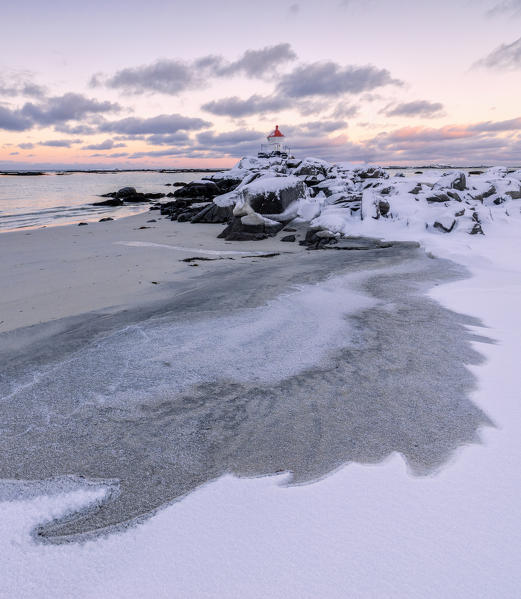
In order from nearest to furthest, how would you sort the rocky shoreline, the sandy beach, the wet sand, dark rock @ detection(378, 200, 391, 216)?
the wet sand
the sandy beach
the rocky shoreline
dark rock @ detection(378, 200, 391, 216)

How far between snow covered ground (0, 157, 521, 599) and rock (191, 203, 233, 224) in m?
14.5

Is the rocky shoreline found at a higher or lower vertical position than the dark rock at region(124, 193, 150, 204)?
lower

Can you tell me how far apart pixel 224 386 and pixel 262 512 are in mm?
1224

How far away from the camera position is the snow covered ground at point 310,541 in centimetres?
143

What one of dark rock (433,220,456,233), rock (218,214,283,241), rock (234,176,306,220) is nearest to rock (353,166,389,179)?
rock (234,176,306,220)

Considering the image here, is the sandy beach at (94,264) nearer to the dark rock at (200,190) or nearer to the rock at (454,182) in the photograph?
the rock at (454,182)

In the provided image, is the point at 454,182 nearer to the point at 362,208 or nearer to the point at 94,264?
the point at 362,208

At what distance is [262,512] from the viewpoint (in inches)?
70.0

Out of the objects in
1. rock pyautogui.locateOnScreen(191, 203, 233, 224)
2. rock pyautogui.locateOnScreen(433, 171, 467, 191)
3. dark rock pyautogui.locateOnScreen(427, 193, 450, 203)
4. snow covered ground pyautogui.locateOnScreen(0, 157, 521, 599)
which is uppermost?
rock pyautogui.locateOnScreen(433, 171, 467, 191)

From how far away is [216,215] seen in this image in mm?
15836

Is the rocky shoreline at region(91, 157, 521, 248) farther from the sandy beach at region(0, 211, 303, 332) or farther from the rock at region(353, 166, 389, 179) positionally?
the rock at region(353, 166, 389, 179)

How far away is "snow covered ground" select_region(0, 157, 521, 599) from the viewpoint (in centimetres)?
143

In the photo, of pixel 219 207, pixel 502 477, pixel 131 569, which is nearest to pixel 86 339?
pixel 131 569

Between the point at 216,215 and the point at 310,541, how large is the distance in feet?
49.6
